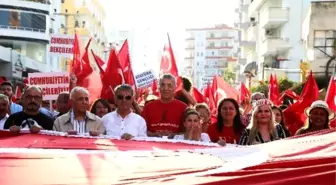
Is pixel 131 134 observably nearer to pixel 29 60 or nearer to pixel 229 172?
pixel 229 172

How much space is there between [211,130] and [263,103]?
2.51 ft

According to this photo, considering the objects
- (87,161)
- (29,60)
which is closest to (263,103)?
(87,161)

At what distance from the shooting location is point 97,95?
39.3 feet

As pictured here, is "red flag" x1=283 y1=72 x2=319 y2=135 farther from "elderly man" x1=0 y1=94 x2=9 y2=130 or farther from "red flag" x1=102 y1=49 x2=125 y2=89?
"elderly man" x1=0 y1=94 x2=9 y2=130

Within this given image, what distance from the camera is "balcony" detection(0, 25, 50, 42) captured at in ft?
191

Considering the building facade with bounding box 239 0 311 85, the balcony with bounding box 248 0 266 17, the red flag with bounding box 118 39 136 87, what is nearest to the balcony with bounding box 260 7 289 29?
the building facade with bounding box 239 0 311 85

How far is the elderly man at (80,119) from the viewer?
7.16 m

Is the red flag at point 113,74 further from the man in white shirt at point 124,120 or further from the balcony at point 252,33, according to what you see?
the balcony at point 252,33

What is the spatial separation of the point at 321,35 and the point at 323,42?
38 centimetres

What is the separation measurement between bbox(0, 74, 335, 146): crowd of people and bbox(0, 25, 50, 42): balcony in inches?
2019

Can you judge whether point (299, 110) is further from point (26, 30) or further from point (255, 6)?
point (255, 6)

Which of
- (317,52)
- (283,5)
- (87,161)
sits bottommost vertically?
(87,161)

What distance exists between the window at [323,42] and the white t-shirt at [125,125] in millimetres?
27932

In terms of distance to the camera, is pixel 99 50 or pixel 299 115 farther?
pixel 99 50
